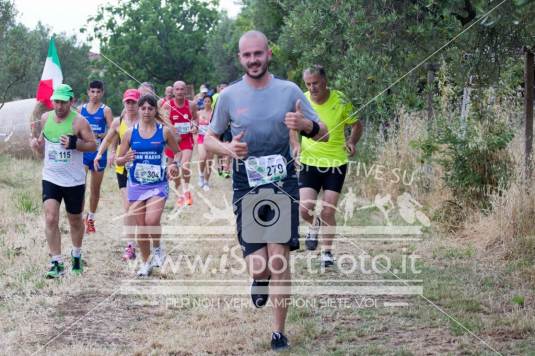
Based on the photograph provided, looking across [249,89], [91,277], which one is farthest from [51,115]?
[249,89]

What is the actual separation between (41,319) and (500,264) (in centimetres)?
450

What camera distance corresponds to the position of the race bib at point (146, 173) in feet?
25.4

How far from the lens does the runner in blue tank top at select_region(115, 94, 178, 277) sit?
25.3ft

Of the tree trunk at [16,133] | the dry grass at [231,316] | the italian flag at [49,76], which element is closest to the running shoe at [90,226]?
the dry grass at [231,316]

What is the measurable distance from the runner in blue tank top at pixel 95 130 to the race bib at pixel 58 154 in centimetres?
201

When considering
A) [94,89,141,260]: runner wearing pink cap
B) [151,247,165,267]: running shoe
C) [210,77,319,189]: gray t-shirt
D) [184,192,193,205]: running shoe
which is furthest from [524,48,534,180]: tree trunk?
[184,192,193,205]: running shoe

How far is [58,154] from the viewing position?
301 inches

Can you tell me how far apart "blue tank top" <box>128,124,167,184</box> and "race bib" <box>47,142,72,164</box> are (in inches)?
25.0

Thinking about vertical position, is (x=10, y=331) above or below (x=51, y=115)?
below

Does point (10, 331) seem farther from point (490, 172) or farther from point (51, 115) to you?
point (490, 172)

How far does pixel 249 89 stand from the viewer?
17.9ft

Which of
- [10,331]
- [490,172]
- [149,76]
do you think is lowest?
[10,331]
